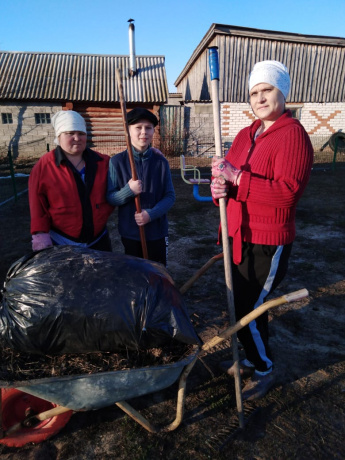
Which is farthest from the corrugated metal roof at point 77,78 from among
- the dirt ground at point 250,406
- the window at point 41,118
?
the dirt ground at point 250,406

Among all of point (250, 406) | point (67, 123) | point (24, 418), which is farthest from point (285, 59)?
point (24, 418)

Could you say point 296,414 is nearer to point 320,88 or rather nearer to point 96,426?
point 96,426

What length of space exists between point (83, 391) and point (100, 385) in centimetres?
9

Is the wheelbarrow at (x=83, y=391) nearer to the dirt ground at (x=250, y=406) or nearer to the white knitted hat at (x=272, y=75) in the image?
the dirt ground at (x=250, y=406)

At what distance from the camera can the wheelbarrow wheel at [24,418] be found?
183cm

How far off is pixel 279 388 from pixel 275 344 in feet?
1.71

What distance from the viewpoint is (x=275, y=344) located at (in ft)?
9.40

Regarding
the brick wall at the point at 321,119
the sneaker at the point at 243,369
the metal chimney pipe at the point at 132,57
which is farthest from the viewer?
the brick wall at the point at 321,119

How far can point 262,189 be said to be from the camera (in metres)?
1.72

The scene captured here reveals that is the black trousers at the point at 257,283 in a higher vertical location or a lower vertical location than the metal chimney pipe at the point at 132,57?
lower

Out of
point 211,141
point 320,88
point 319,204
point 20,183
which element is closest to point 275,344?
point 319,204

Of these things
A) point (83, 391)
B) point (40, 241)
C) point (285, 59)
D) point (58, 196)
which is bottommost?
point (83, 391)

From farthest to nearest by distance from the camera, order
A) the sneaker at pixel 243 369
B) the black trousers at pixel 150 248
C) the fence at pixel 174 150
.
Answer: the fence at pixel 174 150 → the black trousers at pixel 150 248 → the sneaker at pixel 243 369

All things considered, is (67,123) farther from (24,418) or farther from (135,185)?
(24,418)
